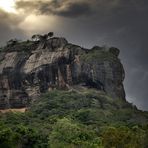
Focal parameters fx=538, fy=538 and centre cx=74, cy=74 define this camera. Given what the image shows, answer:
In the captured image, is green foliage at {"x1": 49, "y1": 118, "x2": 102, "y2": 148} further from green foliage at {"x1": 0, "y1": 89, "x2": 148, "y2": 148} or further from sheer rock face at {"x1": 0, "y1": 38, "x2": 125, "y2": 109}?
sheer rock face at {"x1": 0, "y1": 38, "x2": 125, "y2": 109}

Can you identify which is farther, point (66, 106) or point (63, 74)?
point (63, 74)

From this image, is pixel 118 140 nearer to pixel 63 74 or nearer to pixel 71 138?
pixel 71 138

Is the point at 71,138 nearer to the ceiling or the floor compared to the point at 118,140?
nearer to the floor

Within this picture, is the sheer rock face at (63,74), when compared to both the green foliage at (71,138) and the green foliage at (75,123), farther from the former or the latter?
the green foliage at (71,138)

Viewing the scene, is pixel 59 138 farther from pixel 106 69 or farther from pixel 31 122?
pixel 106 69

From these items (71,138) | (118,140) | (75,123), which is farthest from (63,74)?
(118,140)

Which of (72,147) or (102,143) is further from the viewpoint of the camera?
(72,147)

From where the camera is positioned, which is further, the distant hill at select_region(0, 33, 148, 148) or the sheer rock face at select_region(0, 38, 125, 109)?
the sheer rock face at select_region(0, 38, 125, 109)

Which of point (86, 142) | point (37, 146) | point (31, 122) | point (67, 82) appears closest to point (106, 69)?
point (67, 82)

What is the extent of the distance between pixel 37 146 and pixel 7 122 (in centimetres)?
3895

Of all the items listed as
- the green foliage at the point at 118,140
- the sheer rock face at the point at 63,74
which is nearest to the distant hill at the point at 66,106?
the sheer rock face at the point at 63,74

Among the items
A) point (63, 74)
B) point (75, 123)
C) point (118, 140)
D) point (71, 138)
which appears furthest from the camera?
point (63, 74)

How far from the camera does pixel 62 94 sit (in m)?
185

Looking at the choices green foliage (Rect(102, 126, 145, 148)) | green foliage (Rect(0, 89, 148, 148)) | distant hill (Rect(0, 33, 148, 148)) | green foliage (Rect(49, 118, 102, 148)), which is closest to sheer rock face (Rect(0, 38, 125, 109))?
distant hill (Rect(0, 33, 148, 148))
